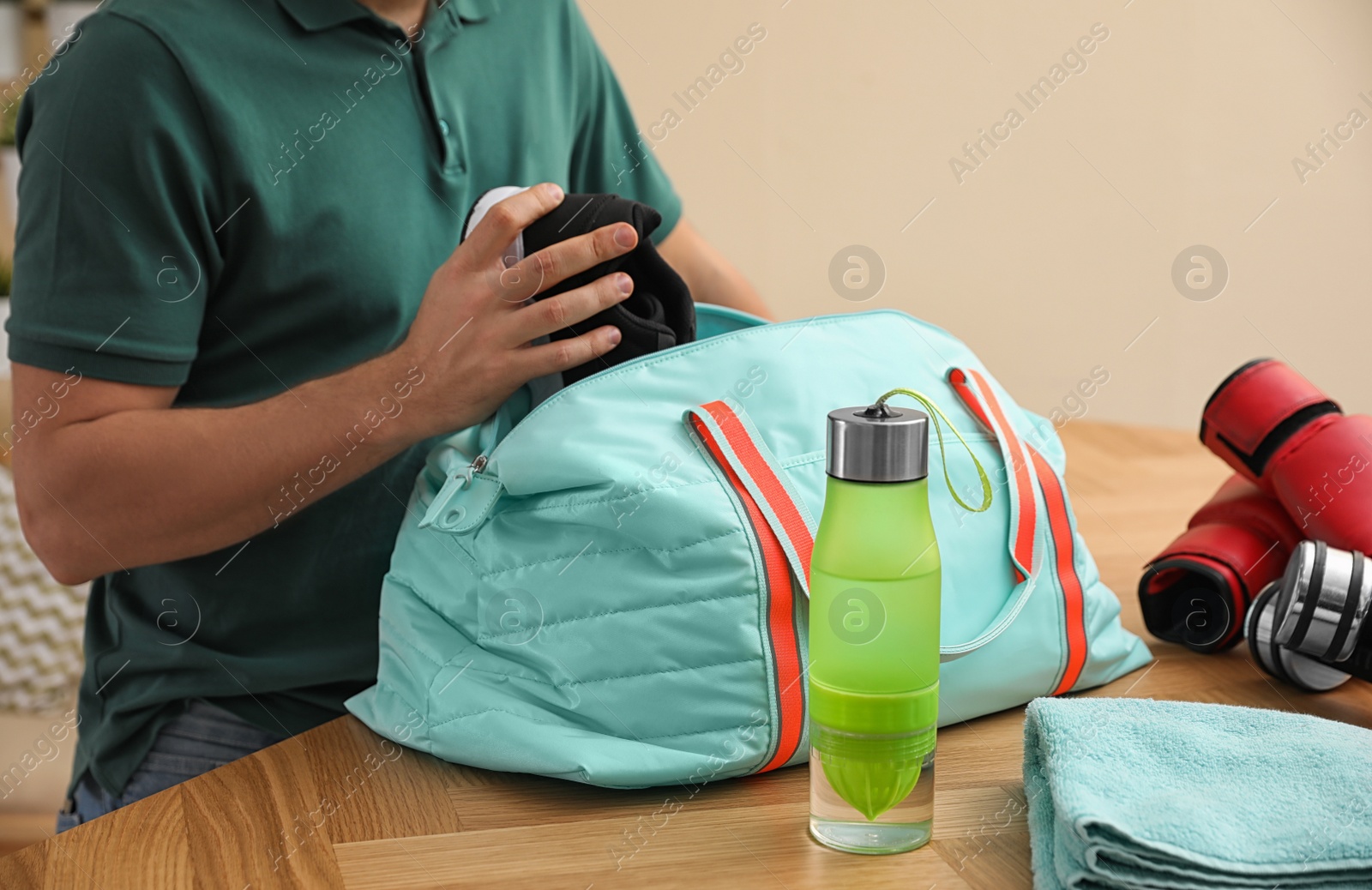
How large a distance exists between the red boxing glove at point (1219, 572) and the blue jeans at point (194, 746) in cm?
65

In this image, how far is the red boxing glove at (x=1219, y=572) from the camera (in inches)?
31.5

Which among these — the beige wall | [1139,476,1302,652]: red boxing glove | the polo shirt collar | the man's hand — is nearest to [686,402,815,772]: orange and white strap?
the man's hand

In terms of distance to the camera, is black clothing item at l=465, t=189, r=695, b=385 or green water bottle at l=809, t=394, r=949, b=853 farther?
black clothing item at l=465, t=189, r=695, b=385

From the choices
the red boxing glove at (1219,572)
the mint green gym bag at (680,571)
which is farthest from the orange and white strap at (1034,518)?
the red boxing glove at (1219,572)

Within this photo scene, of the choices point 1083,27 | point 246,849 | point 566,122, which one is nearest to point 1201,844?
point 246,849

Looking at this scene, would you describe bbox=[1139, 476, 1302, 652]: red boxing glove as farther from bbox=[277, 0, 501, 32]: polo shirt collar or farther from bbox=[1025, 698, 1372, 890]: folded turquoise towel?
bbox=[277, 0, 501, 32]: polo shirt collar

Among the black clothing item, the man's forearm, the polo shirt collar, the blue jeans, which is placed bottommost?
the blue jeans

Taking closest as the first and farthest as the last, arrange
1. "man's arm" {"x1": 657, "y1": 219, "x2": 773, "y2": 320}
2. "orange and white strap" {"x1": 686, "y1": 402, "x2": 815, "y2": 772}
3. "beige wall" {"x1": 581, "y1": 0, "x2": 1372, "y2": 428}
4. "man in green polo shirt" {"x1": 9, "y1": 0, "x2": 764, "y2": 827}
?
"orange and white strap" {"x1": 686, "y1": 402, "x2": 815, "y2": 772} < "man in green polo shirt" {"x1": 9, "y1": 0, "x2": 764, "y2": 827} < "man's arm" {"x1": 657, "y1": 219, "x2": 773, "y2": 320} < "beige wall" {"x1": 581, "y1": 0, "x2": 1372, "y2": 428}

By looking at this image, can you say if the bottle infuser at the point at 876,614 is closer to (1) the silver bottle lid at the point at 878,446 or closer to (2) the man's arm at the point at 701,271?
(1) the silver bottle lid at the point at 878,446

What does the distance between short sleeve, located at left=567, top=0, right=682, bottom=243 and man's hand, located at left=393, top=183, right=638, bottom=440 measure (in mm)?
417

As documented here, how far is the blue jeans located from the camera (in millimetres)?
851

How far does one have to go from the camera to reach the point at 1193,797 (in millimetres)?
535

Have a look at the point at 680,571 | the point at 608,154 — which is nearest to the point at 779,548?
the point at 680,571

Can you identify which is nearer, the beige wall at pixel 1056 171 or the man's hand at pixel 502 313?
the man's hand at pixel 502 313
